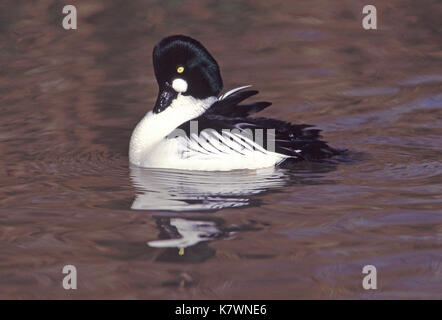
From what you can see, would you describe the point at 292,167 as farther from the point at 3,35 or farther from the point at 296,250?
the point at 3,35

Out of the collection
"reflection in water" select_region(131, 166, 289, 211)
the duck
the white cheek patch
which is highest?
the white cheek patch

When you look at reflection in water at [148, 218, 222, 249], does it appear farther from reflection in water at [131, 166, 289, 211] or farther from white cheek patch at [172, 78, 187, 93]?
white cheek patch at [172, 78, 187, 93]

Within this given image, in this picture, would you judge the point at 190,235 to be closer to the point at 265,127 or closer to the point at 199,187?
the point at 199,187

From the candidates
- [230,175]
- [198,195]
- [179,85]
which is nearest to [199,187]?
[198,195]

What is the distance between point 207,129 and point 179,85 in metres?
0.61

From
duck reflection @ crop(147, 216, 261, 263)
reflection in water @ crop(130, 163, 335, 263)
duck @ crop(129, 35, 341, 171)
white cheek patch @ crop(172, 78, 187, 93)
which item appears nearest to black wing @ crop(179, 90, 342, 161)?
duck @ crop(129, 35, 341, 171)

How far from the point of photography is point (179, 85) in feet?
25.3

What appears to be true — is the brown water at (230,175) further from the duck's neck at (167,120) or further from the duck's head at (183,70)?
the duck's head at (183,70)

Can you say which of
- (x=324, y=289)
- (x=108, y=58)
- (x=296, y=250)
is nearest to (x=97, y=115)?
(x=108, y=58)

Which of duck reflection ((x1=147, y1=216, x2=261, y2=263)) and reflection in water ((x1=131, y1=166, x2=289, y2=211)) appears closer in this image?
duck reflection ((x1=147, y1=216, x2=261, y2=263))

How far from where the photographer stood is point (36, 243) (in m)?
5.98

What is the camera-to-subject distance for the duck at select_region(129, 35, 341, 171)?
7336 millimetres

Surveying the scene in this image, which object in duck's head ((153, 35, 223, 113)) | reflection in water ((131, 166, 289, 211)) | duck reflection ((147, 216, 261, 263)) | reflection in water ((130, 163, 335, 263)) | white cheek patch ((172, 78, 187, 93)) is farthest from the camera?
white cheek patch ((172, 78, 187, 93))
